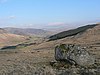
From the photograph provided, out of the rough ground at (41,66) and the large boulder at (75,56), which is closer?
the rough ground at (41,66)

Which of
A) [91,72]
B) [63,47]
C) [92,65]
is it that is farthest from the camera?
[63,47]

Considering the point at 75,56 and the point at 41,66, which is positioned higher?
Result: the point at 75,56

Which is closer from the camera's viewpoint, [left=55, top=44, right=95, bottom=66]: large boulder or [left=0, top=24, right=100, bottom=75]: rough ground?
[left=0, top=24, right=100, bottom=75]: rough ground

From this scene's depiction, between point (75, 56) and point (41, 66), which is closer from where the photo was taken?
point (75, 56)

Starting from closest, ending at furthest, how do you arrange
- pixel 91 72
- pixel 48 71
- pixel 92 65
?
pixel 91 72 → pixel 48 71 → pixel 92 65

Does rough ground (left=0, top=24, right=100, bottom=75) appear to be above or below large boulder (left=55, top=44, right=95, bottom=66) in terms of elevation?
below

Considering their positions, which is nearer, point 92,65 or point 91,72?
point 91,72

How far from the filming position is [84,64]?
20859mm

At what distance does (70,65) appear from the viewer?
67.7 feet

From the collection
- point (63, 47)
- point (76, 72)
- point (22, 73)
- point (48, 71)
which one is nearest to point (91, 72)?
point (76, 72)

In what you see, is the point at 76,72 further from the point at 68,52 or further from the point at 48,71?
the point at 68,52

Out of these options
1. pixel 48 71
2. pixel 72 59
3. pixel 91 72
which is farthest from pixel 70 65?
pixel 91 72

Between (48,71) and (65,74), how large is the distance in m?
1.58

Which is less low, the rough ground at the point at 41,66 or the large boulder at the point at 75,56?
the large boulder at the point at 75,56
